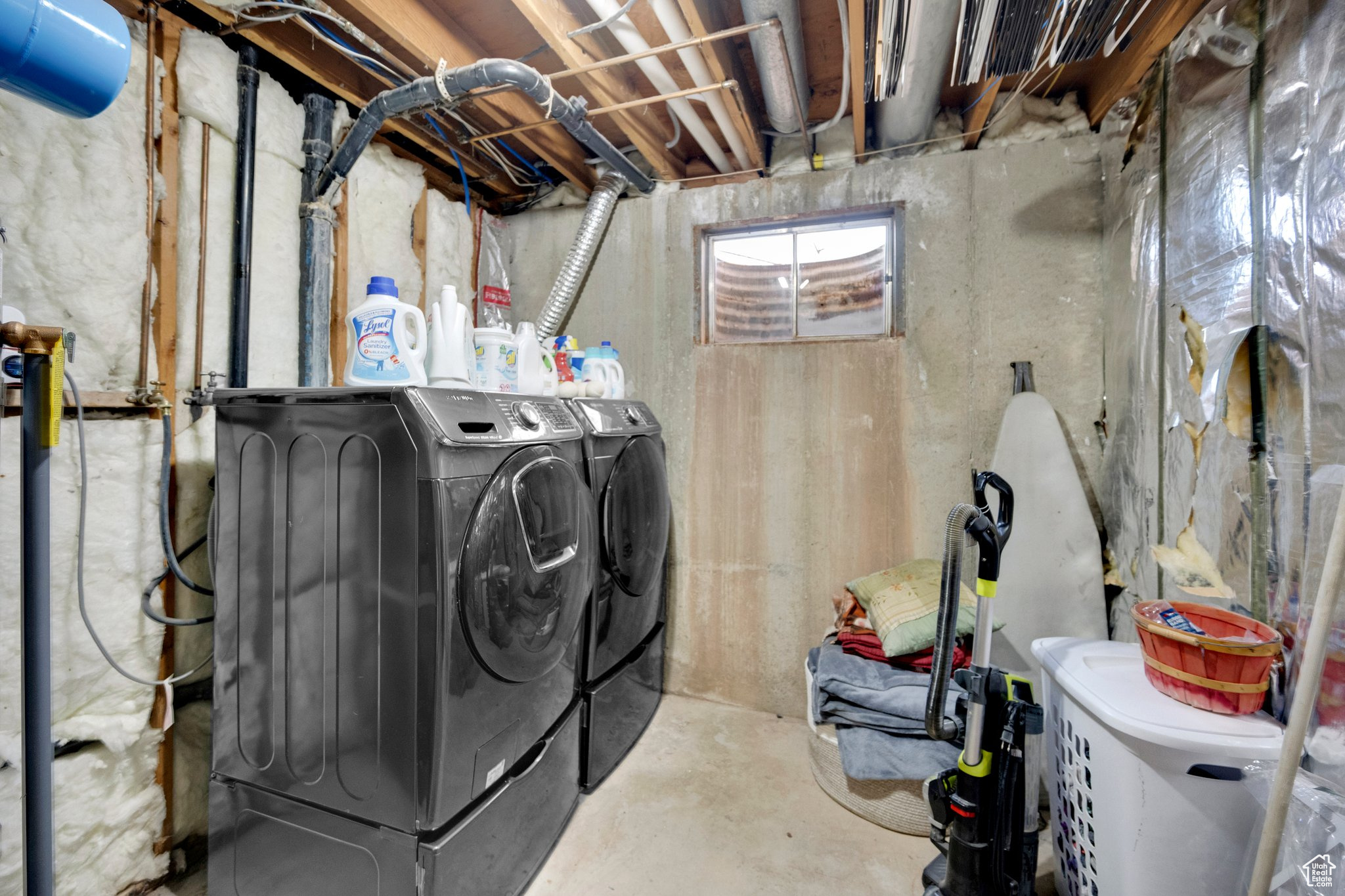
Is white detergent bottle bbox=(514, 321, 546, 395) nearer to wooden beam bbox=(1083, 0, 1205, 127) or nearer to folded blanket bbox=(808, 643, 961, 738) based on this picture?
folded blanket bbox=(808, 643, 961, 738)

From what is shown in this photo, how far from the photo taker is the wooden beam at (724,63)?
5.02ft

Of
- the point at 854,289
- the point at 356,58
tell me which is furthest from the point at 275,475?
the point at 854,289

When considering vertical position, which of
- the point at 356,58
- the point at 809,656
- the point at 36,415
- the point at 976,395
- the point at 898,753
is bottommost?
the point at 898,753

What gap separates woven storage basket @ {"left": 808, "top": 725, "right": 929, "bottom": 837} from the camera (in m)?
1.70

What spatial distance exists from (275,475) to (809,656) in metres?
1.79

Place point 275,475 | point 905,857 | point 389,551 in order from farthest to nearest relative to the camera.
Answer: point 905,857, point 275,475, point 389,551

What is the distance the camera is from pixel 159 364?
58.7 inches

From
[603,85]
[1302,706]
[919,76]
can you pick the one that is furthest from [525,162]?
[1302,706]

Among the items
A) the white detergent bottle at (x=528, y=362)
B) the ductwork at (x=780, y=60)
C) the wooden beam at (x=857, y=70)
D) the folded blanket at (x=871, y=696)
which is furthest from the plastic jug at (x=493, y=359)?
the folded blanket at (x=871, y=696)

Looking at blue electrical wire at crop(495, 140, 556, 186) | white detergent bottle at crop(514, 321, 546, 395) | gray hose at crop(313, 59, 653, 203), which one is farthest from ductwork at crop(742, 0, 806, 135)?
white detergent bottle at crop(514, 321, 546, 395)

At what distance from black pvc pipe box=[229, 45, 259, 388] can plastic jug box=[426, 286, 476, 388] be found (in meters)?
0.53

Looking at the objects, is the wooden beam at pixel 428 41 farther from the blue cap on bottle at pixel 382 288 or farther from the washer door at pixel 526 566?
the washer door at pixel 526 566

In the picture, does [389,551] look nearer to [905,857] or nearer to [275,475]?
[275,475]

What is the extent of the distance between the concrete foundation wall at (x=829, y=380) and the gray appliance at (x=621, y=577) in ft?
1.09
